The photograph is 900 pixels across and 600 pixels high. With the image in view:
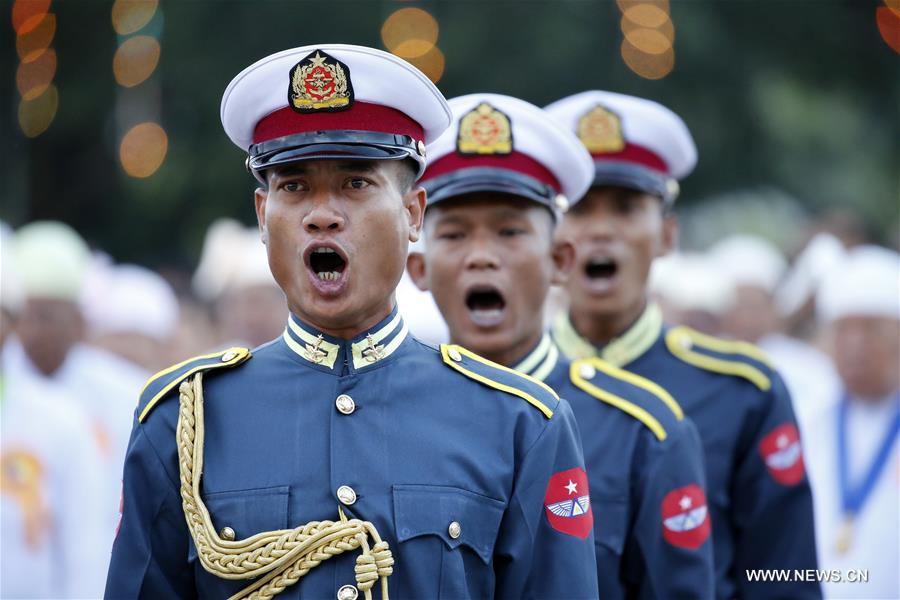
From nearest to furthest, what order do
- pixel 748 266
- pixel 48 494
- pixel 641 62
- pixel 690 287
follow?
pixel 48 494 < pixel 690 287 < pixel 748 266 < pixel 641 62

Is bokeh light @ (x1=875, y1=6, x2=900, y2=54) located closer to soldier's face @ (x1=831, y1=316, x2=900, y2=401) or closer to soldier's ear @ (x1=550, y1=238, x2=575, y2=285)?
soldier's face @ (x1=831, y1=316, x2=900, y2=401)

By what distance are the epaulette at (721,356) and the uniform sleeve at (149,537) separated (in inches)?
109

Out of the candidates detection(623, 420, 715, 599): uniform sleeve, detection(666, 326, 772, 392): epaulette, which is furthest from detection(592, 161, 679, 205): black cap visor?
detection(623, 420, 715, 599): uniform sleeve

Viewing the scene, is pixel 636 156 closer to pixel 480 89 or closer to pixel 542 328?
pixel 542 328

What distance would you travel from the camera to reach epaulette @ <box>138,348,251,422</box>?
3.61 m

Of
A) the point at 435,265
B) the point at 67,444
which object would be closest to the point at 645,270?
the point at 435,265

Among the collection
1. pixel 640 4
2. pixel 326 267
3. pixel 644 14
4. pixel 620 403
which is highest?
pixel 640 4

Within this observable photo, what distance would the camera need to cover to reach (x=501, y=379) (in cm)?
371

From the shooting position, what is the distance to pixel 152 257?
2017cm

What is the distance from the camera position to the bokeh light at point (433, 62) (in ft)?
63.4

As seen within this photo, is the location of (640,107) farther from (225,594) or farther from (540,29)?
(540,29)

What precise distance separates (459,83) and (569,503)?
1645cm

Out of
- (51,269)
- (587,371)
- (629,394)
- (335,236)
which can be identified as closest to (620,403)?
(629,394)

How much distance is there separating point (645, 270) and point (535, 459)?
2323 mm
